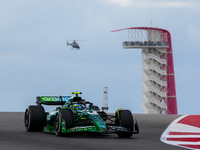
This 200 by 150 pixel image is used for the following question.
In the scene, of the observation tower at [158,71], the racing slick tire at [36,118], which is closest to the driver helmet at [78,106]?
the racing slick tire at [36,118]

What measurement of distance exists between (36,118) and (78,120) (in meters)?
1.94

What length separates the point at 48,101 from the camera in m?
19.3

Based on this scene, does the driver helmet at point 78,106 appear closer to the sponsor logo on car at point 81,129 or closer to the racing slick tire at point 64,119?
the racing slick tire at point 64,119

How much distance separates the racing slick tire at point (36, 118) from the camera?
1755 centimetres

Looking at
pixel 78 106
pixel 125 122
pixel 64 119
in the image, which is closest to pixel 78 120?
pixel 64 119

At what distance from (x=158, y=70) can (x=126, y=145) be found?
80253mm

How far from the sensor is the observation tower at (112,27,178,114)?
93250 millimetres

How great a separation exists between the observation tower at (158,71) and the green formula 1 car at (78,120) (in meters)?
75.3

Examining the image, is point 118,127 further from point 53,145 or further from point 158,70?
point 158,70

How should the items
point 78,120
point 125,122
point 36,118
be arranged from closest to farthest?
point 78,120 < point 125,122 < point 36,118

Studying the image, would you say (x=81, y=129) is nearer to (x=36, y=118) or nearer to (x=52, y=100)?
(x=36, y=118)

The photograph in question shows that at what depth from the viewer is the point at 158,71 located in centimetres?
9300

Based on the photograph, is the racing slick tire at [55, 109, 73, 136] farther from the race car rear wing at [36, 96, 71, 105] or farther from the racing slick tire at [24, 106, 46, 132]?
the race car rear wing at [36, 96, 71, 105]

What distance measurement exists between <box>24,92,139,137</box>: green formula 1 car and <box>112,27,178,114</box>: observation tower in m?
75.3
